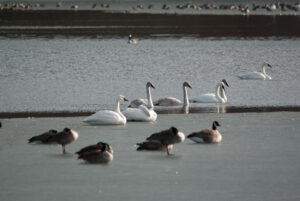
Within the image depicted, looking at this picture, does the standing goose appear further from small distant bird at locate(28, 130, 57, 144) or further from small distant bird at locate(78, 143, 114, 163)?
small distant bird at locate(28, 130, 57, 144)

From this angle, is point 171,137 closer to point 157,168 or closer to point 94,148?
point 157,168

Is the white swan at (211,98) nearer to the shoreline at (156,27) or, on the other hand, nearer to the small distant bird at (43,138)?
the small distant bird at (43,138)

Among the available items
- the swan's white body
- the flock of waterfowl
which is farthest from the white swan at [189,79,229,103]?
the flock of waterfowl

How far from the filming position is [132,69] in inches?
1119

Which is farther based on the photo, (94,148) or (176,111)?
(176,111)

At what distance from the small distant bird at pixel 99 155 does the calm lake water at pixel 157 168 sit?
0.11 metres

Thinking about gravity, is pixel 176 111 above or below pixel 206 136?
above

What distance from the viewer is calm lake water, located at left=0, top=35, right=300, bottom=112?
1983 cm

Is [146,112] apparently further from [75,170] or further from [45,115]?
[75,170]

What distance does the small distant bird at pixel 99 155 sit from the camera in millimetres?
10891

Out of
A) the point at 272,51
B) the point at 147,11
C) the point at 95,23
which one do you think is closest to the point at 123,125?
the point at 272,51

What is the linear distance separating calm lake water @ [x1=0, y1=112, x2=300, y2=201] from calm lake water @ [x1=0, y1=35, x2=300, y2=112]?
4547 mm

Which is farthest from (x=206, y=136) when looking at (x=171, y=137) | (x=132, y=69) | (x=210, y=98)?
(x=132, y=69)

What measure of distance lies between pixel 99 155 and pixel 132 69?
57.8 feet
